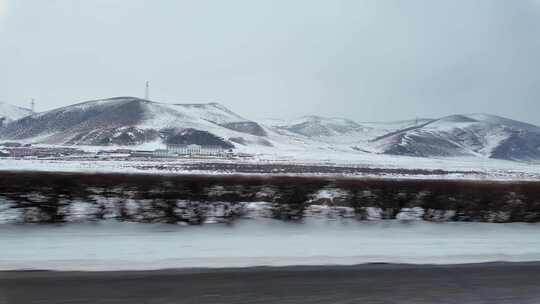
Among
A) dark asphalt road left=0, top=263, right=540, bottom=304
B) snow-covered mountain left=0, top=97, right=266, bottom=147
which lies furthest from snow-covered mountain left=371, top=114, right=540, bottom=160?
dark asphalt road left=0, top=263, right=540, bottom=304

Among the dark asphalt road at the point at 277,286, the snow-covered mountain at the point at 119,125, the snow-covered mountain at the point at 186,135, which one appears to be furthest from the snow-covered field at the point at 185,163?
the snow-covered mountain at the point at 119,125

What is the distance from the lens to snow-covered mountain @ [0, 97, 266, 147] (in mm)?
115312

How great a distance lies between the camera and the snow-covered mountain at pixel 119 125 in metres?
115

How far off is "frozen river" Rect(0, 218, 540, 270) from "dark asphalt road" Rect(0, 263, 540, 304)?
585mm

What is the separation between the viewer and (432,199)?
10984 mm

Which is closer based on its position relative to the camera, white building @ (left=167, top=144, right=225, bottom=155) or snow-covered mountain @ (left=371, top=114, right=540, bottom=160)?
white building @ (left=167, top=144, right=225, bottom=155)

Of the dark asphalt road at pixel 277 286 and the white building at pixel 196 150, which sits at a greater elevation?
the white building at pixel 196 150

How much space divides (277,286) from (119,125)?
137m

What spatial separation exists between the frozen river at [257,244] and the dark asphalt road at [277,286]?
0.59 metres

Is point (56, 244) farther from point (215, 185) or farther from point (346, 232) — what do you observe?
point (346, 232)

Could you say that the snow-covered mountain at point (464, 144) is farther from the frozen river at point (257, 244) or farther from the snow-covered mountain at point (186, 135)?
the frozen river at point (257, 244)

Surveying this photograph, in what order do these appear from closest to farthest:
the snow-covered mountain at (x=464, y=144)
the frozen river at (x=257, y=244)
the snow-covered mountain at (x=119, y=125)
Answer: the frozen river at (x=257, y=244) < the snow-covered mountain at (x=119, y=125) < the snow-covered mountain at (x=464, y=144)

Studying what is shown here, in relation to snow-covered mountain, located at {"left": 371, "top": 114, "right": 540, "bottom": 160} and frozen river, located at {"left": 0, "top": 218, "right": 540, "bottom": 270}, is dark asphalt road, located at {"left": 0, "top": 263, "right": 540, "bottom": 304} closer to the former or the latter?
frozen river, located at {"left": 0, "top": 218, "right": 540, "bottom": 270}

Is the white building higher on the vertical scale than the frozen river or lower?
higher
